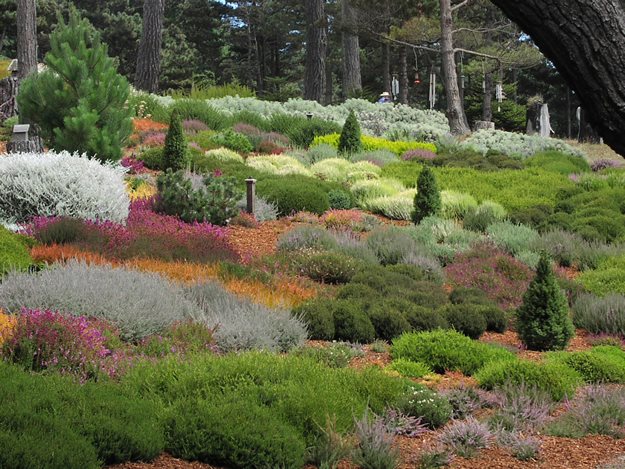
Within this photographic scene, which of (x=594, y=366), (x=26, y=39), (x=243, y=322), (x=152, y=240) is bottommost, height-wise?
(x=594, y=366)

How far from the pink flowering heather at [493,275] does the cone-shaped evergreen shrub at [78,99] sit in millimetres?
5428

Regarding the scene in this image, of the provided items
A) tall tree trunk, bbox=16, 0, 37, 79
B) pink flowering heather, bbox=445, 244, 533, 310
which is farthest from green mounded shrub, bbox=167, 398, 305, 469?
tall tree trunk, bbox=16, 0, 37, 79

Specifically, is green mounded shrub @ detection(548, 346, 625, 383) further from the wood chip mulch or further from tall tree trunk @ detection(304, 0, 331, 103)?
tall tree trunk @ detection(304, 0, 331, 103)

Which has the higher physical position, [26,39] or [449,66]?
[26,39]

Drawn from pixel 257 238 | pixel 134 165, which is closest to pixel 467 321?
pixel 257 238

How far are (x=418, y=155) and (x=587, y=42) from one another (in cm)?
1901

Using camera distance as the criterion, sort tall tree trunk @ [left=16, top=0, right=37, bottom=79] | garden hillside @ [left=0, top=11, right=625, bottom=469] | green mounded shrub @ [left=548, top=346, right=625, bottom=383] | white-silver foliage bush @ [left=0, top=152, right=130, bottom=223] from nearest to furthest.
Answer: garden hillside @ [left=0, top=11, right=625, bottom=469]
green mounded shrub @ [left=548, top=346, right=625, bottom=383]
white-silver foliage bush @ [left=0, top=152, right=130, bottom=223]
tall tree trunk @ [left=16, top=0, right=37, bottom=79]

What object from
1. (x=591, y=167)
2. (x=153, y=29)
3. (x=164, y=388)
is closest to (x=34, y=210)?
(x=164, y=388)

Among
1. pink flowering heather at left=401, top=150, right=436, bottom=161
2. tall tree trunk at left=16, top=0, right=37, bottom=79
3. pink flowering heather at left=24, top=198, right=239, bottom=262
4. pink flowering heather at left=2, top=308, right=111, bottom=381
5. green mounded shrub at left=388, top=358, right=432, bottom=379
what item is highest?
tall tree trunk at left=16, top=0, right=37, bottom=79

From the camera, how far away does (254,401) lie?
5.26 meters

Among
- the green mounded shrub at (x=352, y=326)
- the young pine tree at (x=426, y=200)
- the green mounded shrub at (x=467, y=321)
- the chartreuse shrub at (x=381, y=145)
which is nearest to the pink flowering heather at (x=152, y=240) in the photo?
the green mounded shrub at (x=352, y=326)

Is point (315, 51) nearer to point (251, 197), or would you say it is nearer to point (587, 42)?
point (251, 197)

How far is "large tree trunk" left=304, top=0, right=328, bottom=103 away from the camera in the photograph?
31.5 metres

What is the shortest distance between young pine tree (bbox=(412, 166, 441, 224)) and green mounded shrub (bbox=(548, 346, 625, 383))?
653cm
